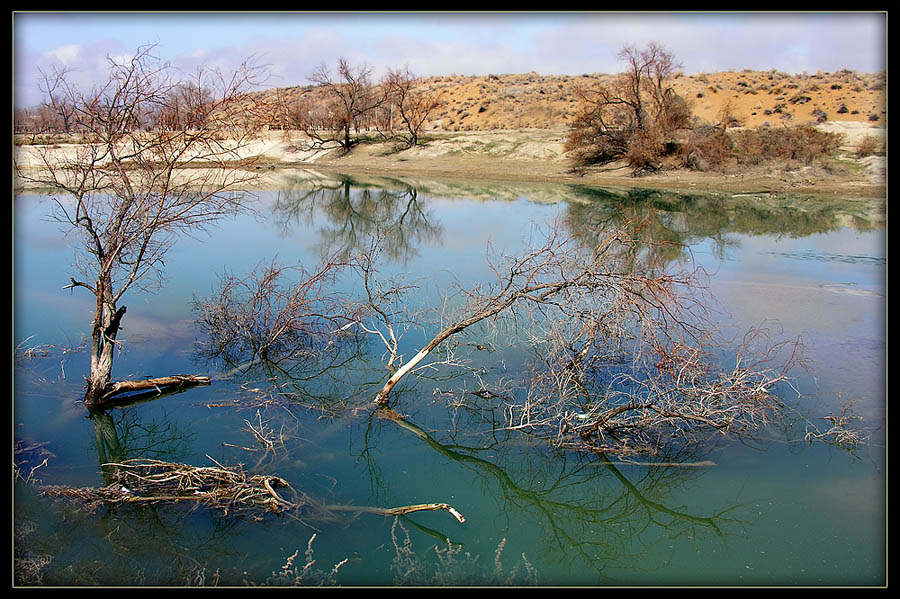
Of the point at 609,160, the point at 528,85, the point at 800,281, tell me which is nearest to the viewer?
the point at 800,281

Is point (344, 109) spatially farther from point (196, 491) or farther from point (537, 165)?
point (196, 491)

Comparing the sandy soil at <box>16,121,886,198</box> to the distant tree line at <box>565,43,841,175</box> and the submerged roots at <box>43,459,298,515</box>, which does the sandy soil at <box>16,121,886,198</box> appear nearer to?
the distant tree line at <box>565,43,841,175</box>

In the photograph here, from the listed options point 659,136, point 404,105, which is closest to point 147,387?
point 659,136

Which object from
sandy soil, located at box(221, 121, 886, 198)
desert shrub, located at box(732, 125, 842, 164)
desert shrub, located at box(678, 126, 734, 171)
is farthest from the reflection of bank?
desert shrub, located at box(732, 125, 842, 164)

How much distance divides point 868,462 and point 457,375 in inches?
204

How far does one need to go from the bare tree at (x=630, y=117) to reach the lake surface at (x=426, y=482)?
76.6ft

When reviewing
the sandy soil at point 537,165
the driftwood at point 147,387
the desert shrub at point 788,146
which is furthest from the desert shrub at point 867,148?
the driftwood at point 147,387

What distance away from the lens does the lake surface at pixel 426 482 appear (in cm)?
654

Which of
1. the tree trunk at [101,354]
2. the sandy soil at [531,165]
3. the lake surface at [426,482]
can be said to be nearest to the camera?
the lake surface at [426,482]

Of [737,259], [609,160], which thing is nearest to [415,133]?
[609,160]

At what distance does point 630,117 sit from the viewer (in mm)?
37469

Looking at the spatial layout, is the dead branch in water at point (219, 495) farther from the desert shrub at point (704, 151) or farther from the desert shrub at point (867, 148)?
the desert shrub at point (867, 148)

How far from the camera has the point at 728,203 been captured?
92.2 feet

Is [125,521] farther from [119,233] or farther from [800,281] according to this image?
[800,281]
